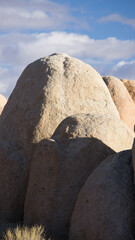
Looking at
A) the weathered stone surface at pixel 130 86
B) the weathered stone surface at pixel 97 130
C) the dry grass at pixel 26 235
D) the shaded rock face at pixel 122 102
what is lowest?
the dry grass at pixel 26 235

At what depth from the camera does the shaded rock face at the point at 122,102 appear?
43.1ft

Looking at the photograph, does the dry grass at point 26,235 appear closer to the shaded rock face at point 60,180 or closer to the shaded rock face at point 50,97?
the shaded rock face at point 60,180

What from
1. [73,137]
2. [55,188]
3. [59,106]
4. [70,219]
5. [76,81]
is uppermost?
[76,81]

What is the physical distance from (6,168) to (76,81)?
2084mm

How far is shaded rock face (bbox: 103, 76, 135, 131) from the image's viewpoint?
1314 centimetres

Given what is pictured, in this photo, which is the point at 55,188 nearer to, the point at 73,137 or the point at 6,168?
the point at 73,137

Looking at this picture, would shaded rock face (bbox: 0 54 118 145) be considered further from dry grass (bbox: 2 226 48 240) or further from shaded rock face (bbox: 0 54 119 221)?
dry grass (bbox: 2 226 48 240)

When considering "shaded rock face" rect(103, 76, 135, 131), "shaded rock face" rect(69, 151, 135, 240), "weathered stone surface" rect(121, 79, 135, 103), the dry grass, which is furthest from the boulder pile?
"weathered stone surface" rect(121, 79, 135, 103)

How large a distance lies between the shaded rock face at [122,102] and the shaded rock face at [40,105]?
536 cm

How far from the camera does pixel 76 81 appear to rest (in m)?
7.41

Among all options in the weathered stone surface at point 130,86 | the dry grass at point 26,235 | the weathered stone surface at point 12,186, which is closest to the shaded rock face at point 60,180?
the dry grass at point 26,235

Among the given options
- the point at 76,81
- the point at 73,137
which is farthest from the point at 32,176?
the point at 76,81

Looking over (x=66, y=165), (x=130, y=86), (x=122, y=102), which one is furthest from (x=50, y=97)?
(x=130, y=86)

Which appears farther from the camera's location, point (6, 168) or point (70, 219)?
point (6, 168)
